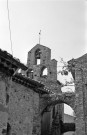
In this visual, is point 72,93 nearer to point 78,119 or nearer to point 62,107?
point 78,119

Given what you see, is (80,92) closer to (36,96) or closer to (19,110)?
(36,96)

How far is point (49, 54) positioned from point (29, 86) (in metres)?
9.91

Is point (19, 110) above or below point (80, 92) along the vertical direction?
below

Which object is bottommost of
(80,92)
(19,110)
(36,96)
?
(19,110)

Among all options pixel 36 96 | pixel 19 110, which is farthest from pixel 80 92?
pixel 19 110

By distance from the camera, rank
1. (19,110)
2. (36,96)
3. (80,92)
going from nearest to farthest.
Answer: (19,110) < (36,96) < (80,92)

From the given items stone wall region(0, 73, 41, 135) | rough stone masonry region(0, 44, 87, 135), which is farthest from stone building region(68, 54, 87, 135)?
stone wall region(0, 73, 41, 135)

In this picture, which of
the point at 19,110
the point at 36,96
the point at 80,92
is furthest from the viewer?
the point at 80,92

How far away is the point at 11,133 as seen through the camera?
1005 cm

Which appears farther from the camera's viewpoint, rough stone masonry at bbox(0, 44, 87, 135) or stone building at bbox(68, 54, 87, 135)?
stone building at bbox(68, 54, 87, 135)

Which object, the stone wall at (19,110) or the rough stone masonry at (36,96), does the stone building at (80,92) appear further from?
the stone wall at (19,110)

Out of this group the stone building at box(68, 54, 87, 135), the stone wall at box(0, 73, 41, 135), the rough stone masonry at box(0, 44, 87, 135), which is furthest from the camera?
the stone building at box(68, 54, 87, 135)

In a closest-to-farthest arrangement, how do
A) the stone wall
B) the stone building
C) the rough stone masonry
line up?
1. the rough stone masonry
2. the stone wall
3. the stone building

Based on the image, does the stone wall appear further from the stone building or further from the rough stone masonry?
the stone building
